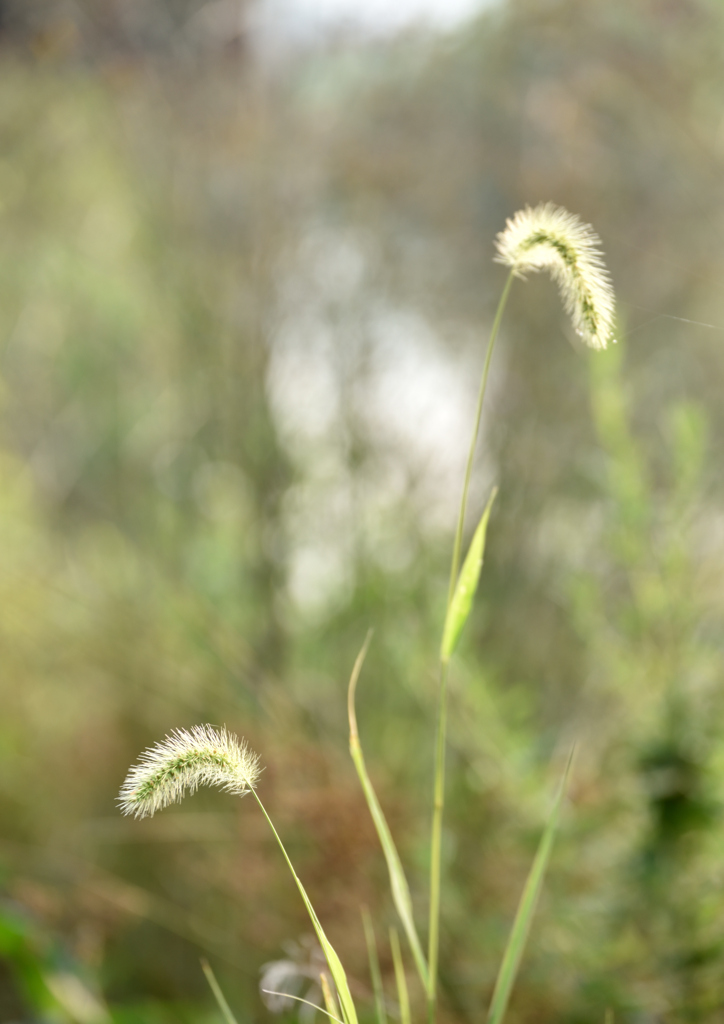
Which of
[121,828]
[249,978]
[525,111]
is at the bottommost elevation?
[249,978]

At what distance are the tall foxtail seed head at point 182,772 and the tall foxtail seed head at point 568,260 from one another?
0.23 meters

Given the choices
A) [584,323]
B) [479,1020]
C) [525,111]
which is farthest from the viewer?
[525,111]

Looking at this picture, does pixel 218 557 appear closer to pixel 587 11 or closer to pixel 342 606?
pixel 342 606

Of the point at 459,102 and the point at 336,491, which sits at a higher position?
the point at 459,102

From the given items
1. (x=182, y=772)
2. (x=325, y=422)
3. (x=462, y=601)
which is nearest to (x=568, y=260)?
(x=462, y=601)

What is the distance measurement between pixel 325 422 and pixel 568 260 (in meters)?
0.98

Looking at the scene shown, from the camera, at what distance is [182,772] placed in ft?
1.10

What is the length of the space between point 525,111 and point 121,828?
4.03 feet

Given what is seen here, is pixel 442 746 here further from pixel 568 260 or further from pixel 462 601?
pixel 568 260

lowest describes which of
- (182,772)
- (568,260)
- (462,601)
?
(182,772)

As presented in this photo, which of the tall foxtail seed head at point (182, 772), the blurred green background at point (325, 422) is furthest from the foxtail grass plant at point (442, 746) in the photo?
the blurred green background at point (325, 422)

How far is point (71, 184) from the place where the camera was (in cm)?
171

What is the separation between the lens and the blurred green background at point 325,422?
1.09 m

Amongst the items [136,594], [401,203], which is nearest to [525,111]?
[401,203]
